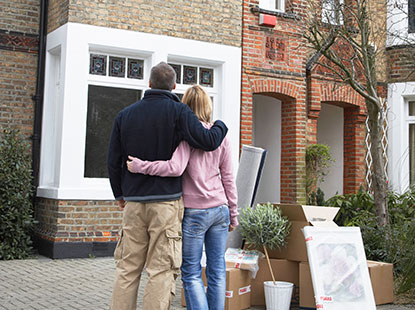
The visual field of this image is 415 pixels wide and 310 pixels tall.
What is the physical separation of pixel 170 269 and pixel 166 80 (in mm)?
1290

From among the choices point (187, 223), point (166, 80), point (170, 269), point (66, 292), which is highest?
point (166, 80)

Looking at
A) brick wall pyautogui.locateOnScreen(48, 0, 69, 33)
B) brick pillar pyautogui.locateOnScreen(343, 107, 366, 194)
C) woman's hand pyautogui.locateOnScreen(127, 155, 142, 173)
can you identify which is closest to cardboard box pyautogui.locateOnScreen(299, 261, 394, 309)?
woman's hand pyautogui.locateOnScreen(127, 155, 142, 173)

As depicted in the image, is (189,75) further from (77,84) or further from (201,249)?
(201,249)

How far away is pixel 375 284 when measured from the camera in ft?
18.1

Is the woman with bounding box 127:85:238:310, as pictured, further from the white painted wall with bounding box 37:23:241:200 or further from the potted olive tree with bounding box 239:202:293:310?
the white painted wall with bounding box 37:23:241:200

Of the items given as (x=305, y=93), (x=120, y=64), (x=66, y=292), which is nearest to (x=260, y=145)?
(x=305, y=93)

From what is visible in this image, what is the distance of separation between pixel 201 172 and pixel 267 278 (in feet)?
6.28

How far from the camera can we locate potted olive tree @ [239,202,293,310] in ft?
16.9

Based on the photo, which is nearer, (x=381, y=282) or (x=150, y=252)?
(x=150, y=252)

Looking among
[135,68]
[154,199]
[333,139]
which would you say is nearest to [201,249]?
[154,199]

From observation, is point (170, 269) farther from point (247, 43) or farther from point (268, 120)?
point (268, 120)

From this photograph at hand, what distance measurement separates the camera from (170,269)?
12.6 ft

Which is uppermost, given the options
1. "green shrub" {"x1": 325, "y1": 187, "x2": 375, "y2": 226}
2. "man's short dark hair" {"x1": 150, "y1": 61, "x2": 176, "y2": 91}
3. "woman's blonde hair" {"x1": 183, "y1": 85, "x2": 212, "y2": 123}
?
"man's short dark hair" {"x1": 150, "y1": 61, "x2": 176, "y2": 91}

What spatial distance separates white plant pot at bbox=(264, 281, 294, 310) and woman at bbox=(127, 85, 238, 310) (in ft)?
3.55
